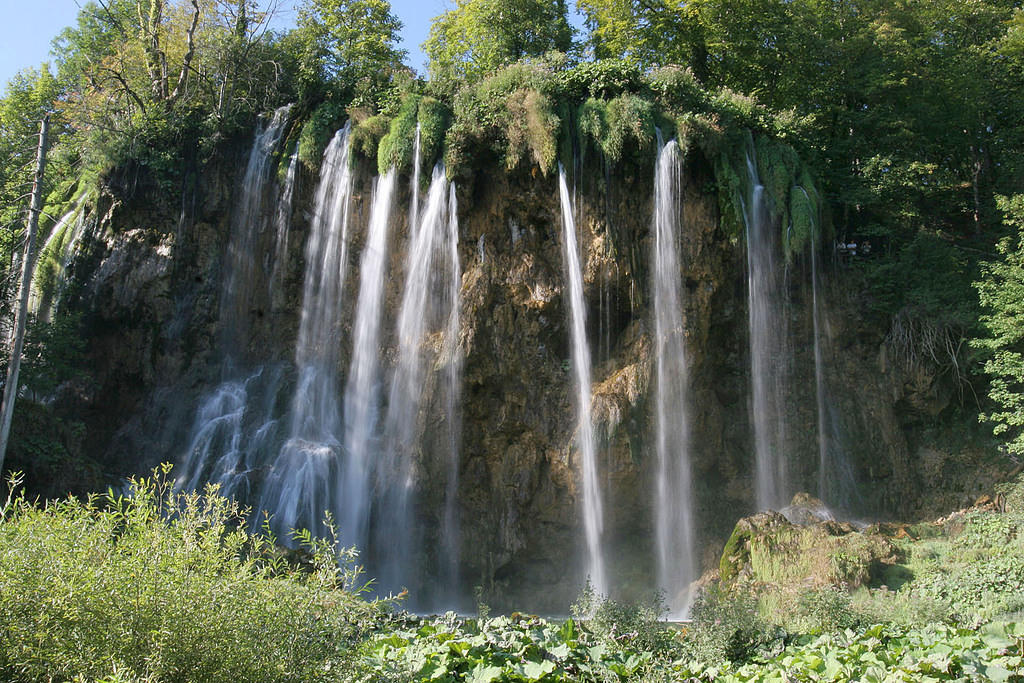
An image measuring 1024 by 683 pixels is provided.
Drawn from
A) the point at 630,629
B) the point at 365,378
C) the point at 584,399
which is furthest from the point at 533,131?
the point at 630,629

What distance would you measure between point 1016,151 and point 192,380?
2123 centimetres

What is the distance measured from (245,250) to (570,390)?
9.29 meters

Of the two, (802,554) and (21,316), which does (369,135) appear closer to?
(21,316)

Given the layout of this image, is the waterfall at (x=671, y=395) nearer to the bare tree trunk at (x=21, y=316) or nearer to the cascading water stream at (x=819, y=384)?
the cascading water stream at (x=819, y=384)

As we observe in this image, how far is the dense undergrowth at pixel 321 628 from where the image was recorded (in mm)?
4531

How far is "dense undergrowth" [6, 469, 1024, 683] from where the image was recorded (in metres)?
4.53

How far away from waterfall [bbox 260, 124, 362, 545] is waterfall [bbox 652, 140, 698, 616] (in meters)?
6.20

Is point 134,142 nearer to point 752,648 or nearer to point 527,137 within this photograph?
point 527,137

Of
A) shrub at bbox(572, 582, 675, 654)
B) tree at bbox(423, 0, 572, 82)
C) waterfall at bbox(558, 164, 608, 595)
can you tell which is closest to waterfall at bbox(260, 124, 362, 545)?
waterfall at bbox(558, 164, 608, 595)

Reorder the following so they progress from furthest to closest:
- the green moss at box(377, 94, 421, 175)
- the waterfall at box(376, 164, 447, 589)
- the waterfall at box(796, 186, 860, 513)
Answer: the green moss at box(377, 94, 421, 175)
the waterfall at box(796, 186, 860, 513)
the waterfall at box(376, 164, 447, 589)

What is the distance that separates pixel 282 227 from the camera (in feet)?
65.9

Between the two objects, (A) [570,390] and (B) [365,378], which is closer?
(A) [570,390]

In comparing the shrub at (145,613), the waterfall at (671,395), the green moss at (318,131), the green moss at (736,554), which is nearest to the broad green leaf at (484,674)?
the shrub at (145,613)

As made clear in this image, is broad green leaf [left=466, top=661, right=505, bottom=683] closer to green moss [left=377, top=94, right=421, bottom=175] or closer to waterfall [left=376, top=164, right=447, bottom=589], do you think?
waterfall [left=376, top=164, right=447, bottom=589]
